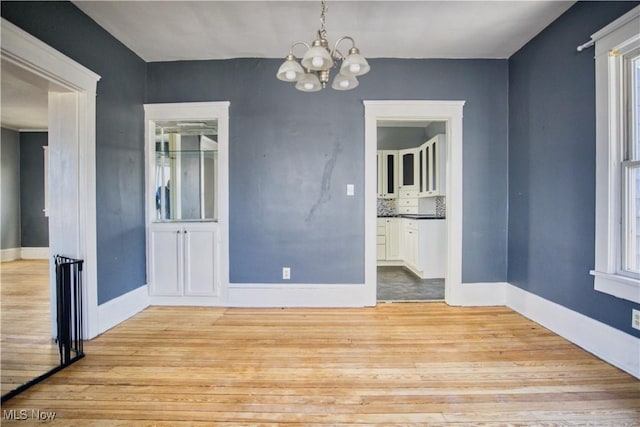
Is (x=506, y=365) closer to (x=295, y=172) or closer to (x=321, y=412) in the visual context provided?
(x=321, y=412)

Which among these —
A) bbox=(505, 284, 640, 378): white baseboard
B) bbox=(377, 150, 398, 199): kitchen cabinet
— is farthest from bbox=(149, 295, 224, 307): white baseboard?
bbox=(377, 150, 398, 199): kitchen cabinet

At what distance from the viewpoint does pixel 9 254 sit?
593 centimetres

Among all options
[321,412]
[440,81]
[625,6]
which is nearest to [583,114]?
[625,6]

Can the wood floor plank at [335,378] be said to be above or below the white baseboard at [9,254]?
below

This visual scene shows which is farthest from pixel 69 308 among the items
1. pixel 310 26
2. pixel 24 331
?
pixel 310 26

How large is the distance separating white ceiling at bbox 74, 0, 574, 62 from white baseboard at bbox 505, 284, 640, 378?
2.43 meters

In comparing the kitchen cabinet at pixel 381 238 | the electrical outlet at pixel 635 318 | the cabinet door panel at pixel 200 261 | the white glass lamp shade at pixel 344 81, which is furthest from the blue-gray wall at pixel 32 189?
the electrical outlet at pixel 635 318

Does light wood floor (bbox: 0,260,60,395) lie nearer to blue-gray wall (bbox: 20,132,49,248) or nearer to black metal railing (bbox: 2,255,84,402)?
black metal railing (bbox: 2,255,84,402)

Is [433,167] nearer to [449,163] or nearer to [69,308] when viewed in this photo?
[449,163]

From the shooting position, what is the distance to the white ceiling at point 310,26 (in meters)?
2.39

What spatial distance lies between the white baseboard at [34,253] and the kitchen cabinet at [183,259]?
15.1 feet

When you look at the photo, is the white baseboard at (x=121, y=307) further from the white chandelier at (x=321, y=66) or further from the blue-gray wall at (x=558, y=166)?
the blue-gray wall at (x=558, y=166)

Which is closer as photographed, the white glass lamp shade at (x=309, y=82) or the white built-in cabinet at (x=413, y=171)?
the white glass lamp shade at (x=309, y=82)

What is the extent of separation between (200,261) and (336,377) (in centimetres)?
201
